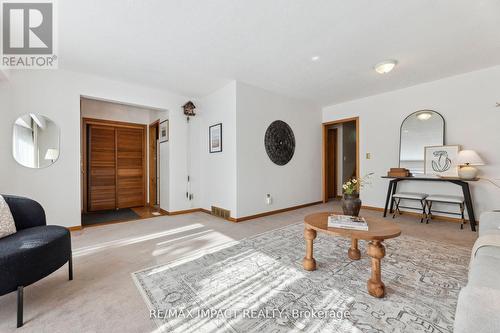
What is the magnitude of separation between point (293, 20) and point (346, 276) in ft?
8.18

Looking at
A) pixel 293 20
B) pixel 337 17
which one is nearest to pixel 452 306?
pixel 337 17

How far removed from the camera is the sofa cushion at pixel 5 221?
1653 mm

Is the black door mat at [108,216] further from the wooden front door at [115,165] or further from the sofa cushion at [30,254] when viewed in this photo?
the sofa cushion at [30,254]

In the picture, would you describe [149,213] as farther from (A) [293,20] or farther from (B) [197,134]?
(A) [293,20]

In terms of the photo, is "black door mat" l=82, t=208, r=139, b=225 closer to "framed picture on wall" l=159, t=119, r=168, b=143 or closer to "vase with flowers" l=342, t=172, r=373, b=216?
"framed picture on wall" l=159, t=119, r=168, b=143

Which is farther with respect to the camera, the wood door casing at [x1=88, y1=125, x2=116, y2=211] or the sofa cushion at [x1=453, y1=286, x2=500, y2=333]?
the wood door casing at [x1=88, y1=125, x2=116, y2=211]

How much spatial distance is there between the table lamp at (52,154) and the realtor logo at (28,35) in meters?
1.15

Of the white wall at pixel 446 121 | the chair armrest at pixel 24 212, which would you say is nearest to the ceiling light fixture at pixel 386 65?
the white wall at pixel 446 121

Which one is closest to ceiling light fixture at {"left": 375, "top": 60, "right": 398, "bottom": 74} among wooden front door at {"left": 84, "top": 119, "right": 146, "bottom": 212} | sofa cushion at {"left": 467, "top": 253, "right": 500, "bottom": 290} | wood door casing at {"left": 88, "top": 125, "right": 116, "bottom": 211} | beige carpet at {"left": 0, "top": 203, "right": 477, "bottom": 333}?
beige carpet at {"left": 0, "top": 203, "right": 477, "bottom": 333}

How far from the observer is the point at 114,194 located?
485cm

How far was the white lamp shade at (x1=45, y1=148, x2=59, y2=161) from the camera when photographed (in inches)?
122

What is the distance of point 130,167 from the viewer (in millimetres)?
5051

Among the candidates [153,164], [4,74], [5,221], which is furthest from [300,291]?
[153,164]

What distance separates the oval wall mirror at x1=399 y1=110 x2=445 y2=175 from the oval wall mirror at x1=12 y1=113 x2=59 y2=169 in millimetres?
5972
